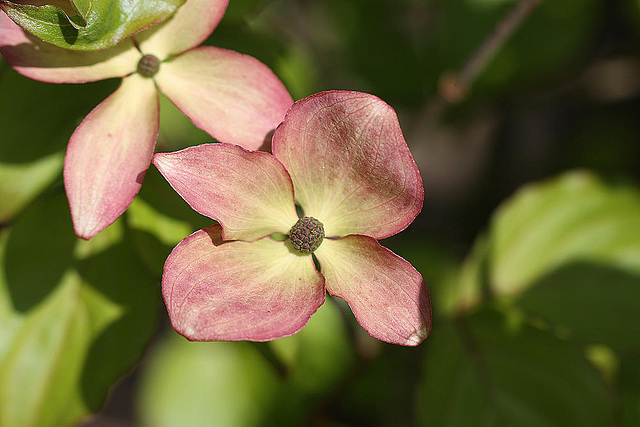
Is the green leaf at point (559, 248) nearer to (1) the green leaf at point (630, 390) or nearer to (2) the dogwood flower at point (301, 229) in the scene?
(1) the green leaf at point (630, 390)

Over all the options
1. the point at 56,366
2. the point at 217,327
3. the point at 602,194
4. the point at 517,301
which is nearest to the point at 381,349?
the point at 517,301

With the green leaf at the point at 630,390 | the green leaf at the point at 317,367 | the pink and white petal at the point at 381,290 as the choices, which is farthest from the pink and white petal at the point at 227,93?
the green leaf at the point at 630,390

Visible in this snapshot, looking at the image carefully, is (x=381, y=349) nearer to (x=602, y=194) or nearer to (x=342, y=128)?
(x=602, y=194)

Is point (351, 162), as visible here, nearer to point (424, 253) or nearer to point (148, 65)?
point (148, 65)

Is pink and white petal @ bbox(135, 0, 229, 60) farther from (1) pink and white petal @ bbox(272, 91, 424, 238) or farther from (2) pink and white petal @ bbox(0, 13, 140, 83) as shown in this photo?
(1) pink and white petal @ bbox(272, 91, 424, 238)

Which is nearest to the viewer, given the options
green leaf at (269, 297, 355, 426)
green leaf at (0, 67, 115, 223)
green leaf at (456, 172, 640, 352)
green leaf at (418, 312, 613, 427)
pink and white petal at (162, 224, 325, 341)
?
pink and white petal at (162, 224, 325, 341)

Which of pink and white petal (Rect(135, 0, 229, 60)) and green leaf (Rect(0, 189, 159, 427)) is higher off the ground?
pink and white petal (Rect(135, 0, 229, 60))

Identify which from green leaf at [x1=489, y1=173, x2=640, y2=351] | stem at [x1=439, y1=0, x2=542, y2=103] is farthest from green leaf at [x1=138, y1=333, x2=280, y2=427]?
stem at [x1=439, y1=0, x2=542, y2=103]
